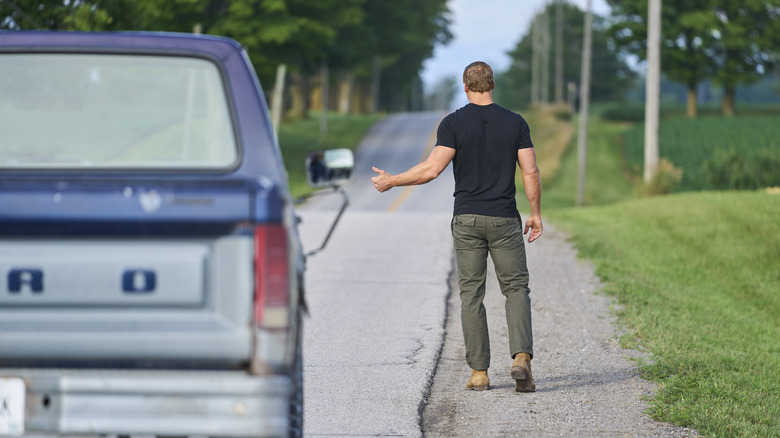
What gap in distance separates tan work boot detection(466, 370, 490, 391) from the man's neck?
1735 mm

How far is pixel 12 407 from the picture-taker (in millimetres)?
3500

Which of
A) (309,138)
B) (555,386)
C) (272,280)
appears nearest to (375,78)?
(309,138)

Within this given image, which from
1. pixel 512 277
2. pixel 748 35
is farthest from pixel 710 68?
pixel 512 277

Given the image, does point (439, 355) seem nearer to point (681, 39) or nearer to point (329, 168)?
point (329, 168)

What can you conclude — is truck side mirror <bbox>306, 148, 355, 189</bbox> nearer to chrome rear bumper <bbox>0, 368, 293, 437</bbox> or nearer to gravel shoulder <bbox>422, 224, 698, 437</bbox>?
gravel shoulder <bbox>422, 224, 698, 437</bbox>

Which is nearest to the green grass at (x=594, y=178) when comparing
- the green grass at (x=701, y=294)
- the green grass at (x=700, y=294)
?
the green grass at (x=701, y=294)

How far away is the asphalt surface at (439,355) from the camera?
5.96 m

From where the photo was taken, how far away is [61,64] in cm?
420

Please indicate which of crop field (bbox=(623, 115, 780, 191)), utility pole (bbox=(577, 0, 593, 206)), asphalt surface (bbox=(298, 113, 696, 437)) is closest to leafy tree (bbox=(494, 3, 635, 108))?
crop field (bbox=(623, 115, 780, 191))

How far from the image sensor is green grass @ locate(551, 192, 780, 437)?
6469 millimetres

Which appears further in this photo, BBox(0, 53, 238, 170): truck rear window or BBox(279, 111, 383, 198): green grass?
BBox(279, 111, 383, 198): green grass

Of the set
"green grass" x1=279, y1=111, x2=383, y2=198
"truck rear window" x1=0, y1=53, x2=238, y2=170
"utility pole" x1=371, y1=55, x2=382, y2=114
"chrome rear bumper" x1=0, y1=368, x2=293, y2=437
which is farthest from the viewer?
"utility pole" x1=371, y1=55, x2=382, y2=114

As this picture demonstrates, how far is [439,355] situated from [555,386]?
1.17 meters

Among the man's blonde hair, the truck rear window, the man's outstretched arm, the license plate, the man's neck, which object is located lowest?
the license plate
